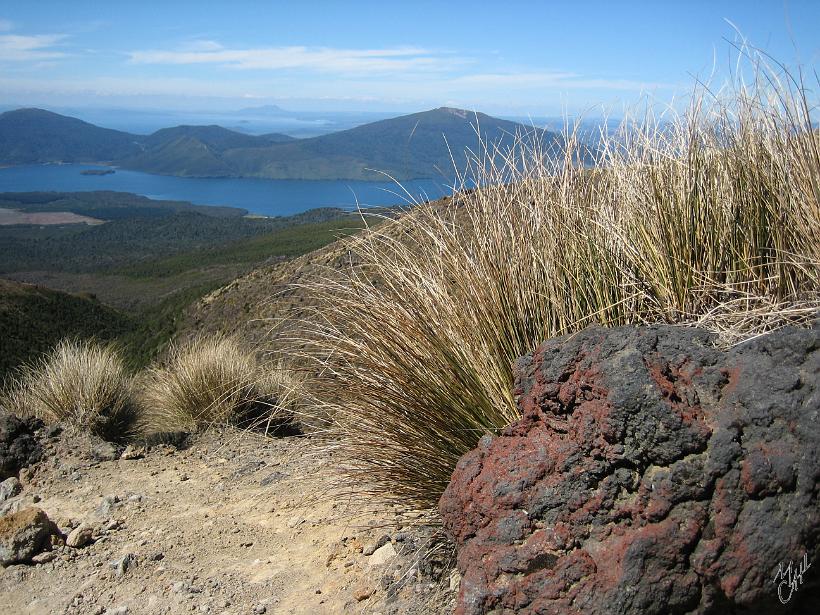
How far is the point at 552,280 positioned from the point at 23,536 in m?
3.07

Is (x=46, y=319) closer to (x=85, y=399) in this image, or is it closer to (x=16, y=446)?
(x=85, y=399)

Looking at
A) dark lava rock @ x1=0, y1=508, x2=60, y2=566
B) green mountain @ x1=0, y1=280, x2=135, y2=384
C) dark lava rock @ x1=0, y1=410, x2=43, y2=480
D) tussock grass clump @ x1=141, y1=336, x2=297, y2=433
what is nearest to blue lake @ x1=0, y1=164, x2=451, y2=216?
green mountain @ x1=0, y1=280, x2=135, y2=384

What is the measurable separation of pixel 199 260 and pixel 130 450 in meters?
49.8

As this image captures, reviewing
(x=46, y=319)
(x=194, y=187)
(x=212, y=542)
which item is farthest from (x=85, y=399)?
(x=194, y=187)

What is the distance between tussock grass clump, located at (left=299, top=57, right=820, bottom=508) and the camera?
2623 mm

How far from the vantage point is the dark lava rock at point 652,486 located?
174 cm

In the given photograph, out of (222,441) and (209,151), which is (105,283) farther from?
(209,151)

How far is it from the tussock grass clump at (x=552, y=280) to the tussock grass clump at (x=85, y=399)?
3601 mm

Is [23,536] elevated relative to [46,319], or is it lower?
elevated

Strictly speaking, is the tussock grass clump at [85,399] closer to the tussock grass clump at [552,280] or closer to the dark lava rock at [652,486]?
the tussock grass clump at [552,280]

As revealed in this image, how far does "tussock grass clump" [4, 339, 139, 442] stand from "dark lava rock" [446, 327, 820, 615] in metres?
4.56

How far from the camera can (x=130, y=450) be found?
200 inches

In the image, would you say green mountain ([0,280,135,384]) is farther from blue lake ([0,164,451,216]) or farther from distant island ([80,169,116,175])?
distant island ([80,169,116,175])

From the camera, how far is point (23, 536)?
356 cm
